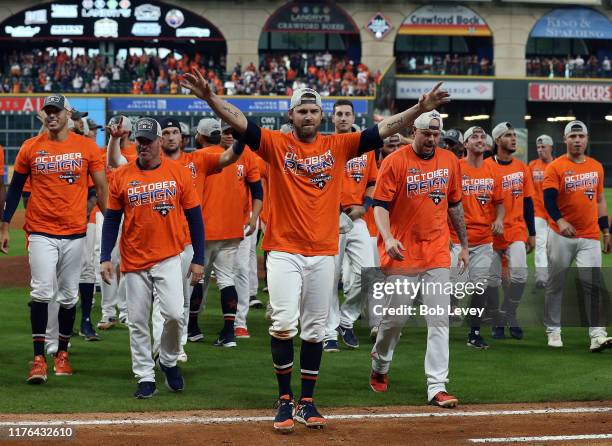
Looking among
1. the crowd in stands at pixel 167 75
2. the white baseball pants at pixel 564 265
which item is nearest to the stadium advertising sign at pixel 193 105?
the crowd in stands at pixel 167 75

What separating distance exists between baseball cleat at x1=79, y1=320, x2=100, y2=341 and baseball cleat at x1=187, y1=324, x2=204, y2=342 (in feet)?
3.33

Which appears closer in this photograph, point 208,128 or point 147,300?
point 147,300

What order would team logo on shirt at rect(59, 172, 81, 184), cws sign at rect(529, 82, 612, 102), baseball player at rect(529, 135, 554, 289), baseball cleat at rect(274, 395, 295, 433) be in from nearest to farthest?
baseball cleat at rect(274, 395, 295, 433) → team logo on shirt at rect(59, 172, 81, 184) → baseball player at rect(529, 135, 554, 289) → cws sign at rect(529, 82, 612, 102)

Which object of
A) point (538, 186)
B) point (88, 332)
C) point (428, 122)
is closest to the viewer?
point (428, 122)

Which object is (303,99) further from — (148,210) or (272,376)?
(272,376)

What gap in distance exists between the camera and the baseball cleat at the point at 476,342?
10.9m

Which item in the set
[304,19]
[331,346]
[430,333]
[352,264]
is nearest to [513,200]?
[352,264]

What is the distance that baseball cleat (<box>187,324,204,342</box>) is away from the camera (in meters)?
11.2

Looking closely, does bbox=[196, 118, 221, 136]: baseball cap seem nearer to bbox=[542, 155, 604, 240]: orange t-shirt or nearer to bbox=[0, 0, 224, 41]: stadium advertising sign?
bbox=[542, 155, 604, 240]: orange t-shirt

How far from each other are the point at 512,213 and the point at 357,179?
6.55 feet

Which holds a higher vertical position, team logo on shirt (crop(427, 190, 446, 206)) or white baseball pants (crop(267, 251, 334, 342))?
team logo on shirt (crop(427, 190, 446, 206))

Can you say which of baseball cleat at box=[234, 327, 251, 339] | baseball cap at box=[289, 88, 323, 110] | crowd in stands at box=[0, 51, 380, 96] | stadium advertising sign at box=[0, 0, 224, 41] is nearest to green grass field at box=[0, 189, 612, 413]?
baseball cleat at box=[234, 327, 251, 339]

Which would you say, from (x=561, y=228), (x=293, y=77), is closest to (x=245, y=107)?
(x=293, y=77)

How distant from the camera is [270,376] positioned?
920 centimetres
